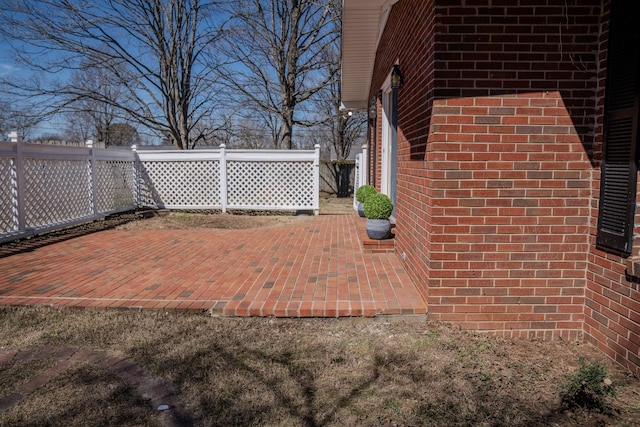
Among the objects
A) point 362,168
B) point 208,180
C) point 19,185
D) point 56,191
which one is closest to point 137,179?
point 208,180

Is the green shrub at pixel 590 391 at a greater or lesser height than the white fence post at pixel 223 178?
lesser

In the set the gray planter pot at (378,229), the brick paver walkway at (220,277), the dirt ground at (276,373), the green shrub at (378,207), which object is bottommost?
the dirt ground at (276,373)

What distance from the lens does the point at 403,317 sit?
3361 millimetres

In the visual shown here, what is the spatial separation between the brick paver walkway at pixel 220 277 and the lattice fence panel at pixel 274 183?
386 cm

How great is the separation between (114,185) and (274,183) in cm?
391

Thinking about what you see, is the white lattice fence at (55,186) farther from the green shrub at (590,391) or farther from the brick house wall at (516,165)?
the green shrub at (590,391)

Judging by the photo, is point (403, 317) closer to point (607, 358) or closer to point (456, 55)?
point (607, 358)

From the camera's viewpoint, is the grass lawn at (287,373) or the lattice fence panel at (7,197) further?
the lattice fence panel at (7,197)

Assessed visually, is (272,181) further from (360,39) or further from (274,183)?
(360,39)

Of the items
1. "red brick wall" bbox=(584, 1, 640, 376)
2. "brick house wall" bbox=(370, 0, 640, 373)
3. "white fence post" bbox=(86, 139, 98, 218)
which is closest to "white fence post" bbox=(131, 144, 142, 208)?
"white fence post" bbox=(86, 139, 98, 218)

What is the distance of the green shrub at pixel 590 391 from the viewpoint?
7.48 feet

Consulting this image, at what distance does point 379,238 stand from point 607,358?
2.95 m

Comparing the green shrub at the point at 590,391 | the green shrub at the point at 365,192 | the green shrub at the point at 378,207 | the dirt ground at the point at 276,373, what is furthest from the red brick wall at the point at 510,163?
the green shrub at the point at 365,192

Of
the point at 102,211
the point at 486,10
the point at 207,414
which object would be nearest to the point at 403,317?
the point at 207,414
